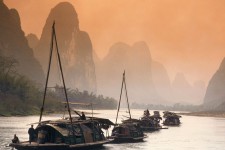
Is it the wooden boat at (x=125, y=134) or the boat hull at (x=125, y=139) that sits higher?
the wooden boat at (x=125, y=134)

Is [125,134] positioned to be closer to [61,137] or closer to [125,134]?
[125,134]

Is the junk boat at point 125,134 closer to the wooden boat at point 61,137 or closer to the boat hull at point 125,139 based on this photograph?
the boat hull at point 125,139

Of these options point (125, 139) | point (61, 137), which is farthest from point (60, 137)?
point (125, 139)

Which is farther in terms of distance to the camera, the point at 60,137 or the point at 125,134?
the point at 125,134

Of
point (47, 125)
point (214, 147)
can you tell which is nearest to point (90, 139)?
point (47, 125)

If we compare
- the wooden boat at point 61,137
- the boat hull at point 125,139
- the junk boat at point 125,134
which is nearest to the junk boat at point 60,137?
the wooden boat at point 61,137

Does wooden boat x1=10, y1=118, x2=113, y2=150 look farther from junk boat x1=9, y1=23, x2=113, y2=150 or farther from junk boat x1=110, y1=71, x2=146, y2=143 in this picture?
junk boat x1=110, y1=71, x2=146, y2=143

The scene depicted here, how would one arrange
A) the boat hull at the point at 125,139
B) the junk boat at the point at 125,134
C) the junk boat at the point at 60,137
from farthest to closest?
the junk boat at the point at 125,134 < the boat hull at the point at 125,139 < the junk boat at the point at 60,137

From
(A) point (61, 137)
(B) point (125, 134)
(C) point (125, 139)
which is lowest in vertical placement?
(A) point (61, 137)

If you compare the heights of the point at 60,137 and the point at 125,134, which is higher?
the point at 125,134

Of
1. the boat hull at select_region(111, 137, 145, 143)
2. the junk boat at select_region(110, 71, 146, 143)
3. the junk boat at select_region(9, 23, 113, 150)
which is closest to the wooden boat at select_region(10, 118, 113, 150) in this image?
the junk boat at select_region(9, 23, 113, 150)

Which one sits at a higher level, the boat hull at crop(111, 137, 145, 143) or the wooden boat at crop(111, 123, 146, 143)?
the wooden boat at crop(111, 123, 146, 143)

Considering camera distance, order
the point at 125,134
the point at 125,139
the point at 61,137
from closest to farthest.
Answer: the point at 61,137
the point at 125,139
the point at 125,134

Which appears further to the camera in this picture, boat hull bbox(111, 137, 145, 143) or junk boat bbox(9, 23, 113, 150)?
boat hull bbox(111, 137, 145, 143)
